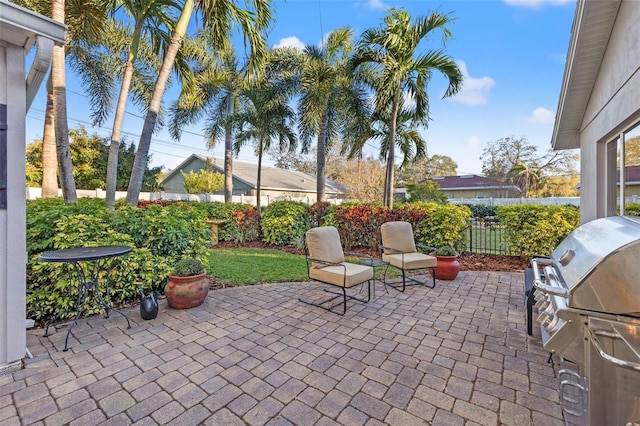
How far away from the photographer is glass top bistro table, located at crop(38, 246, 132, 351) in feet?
9.46

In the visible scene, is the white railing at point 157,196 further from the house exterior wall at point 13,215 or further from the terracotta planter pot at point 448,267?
the house exterior wall at point 13,215

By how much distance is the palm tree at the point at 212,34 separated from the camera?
616cm

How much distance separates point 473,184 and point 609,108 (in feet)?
87.6

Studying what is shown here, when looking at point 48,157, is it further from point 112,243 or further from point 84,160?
point 84,160

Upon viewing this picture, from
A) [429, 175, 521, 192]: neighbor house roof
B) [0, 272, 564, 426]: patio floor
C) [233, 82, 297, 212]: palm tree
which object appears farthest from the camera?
[429, 175, 521, 192]: neighbor house roof

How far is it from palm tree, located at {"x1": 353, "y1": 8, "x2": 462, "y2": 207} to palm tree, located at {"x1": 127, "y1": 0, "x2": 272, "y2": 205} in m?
3.00

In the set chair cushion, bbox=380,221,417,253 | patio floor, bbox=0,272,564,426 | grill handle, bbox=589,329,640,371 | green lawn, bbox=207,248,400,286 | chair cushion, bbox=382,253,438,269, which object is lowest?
patio floor, bbox=0,272,564,426

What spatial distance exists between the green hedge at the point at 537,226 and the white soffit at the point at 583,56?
1.73 meters

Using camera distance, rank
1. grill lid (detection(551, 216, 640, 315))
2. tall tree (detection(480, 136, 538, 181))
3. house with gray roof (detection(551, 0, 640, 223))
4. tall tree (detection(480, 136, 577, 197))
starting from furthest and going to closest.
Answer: tall tree (detection(480, 136, 538, 181)) < tall tree (detection(480, 136, 577, 197)) < house with gray roof (detection(551, 0, 640, 223)) < grill lid (detection(551, 216, 640, 315))

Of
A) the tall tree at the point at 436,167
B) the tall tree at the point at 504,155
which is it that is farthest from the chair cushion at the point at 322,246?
the tall tree at the point at 436,167

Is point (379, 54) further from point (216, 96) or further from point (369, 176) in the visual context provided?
point (369, 176)

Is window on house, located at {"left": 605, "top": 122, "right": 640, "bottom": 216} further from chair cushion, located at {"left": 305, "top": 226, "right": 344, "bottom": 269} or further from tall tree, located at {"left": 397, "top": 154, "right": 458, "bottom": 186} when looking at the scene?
tall tree, located at {"left": 397, "top": 154, "right": 458, "bottom": 186}

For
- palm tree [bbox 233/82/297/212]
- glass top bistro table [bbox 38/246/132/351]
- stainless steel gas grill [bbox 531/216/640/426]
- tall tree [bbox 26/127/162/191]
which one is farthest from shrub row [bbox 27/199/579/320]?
tall tree [bbox 26/127/162/191]

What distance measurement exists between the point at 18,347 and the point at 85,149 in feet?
56.6
